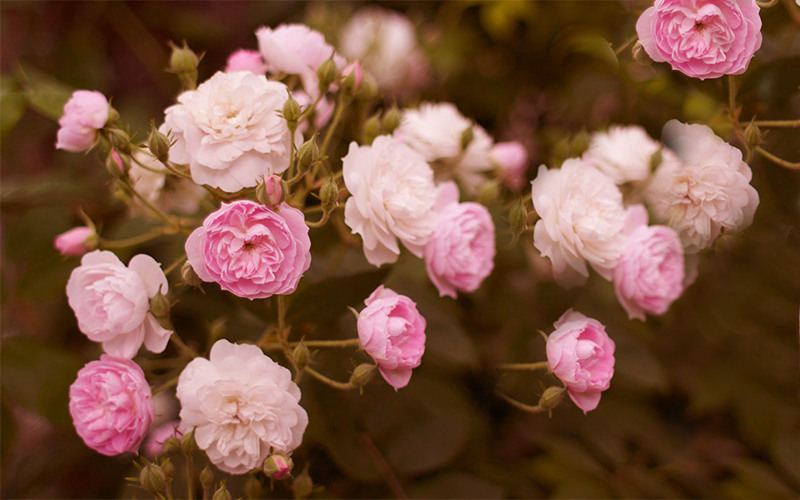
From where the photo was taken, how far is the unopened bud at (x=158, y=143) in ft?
2.11

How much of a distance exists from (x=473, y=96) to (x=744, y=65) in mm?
768

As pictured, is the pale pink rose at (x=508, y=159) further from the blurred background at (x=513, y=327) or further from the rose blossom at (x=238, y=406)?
the rose blossom at (x=238, y=406)

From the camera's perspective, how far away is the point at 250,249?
0.61 meters

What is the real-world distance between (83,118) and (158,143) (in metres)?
0.16

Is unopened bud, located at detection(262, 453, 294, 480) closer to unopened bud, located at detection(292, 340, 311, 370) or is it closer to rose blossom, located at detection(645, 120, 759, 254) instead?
unopened bud, located at detection(292, 340, 311, 370)

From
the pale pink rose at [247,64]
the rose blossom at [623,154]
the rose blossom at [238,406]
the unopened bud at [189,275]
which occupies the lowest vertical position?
the rose blossom at [238,406]

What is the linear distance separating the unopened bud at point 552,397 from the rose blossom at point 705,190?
0.28 m

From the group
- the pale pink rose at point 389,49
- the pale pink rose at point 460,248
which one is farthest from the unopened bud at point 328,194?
the pale pink rose at point 389,49

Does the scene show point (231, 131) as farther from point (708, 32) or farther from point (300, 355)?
point (708, 32)

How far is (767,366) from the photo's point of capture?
1069mm

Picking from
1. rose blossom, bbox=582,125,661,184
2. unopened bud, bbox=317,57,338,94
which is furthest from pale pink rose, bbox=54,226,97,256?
rose blossom, bbox=582,125,661,184

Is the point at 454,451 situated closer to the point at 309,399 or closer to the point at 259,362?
the point at 309,399

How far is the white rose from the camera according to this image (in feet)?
2.61

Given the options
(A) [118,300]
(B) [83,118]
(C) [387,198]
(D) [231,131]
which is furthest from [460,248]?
(B) [83,118]
